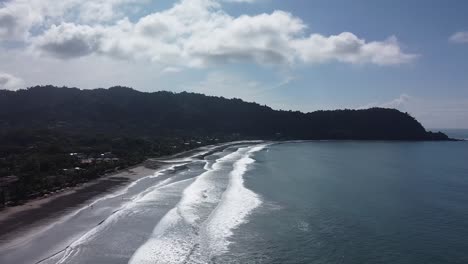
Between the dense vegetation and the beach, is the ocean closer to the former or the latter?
the beach

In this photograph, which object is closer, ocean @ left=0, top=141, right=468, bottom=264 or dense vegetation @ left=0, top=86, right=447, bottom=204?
ocean @ left=0, top=141, right=468, bottom=264

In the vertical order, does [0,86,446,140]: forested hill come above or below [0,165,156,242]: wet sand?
above

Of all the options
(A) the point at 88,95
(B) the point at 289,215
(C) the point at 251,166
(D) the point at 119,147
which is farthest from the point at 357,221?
(A) the point at 88,95

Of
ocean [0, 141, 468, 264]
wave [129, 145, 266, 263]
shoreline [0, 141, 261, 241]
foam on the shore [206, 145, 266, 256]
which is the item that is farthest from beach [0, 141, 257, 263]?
foam on the shore [206, 145, 266, 256]

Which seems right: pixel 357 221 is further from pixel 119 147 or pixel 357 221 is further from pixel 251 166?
pixel 119 147

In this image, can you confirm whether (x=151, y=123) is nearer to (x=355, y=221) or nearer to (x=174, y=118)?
(x=174, y=118)
